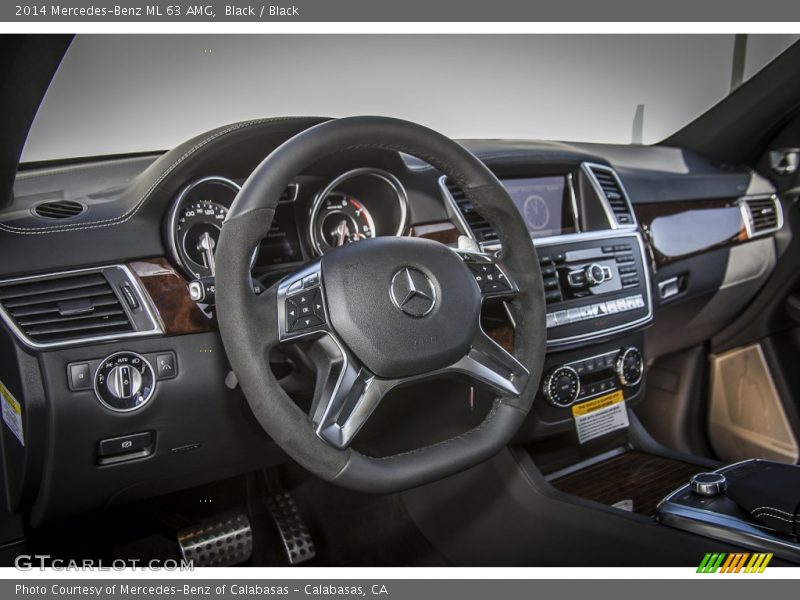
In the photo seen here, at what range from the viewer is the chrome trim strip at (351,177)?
1657 millimetres

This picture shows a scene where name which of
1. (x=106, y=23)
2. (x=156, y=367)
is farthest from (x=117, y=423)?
(x=106, y=23)

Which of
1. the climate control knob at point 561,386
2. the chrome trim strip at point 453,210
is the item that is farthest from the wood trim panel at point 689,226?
the chrome trim strip at point 453,210

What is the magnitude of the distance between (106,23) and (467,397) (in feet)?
3.63

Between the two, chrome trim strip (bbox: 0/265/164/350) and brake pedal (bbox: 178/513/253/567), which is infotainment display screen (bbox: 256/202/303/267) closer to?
chrome trim strip (bbox: 0/265/164/350)

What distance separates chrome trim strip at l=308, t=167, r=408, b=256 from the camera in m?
1.66

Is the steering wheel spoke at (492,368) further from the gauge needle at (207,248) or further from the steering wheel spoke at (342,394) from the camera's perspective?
the gauge needle at (207,248)

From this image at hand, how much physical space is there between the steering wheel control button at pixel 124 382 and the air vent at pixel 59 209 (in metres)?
0.31

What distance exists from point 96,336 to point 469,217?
0.88 m

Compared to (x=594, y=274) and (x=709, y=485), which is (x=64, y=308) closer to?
(x=594, y=274)

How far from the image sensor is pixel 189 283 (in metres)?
1.42

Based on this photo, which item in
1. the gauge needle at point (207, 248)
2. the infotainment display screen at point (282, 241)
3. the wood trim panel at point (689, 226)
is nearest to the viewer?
the gauge needle at point (207, 248)

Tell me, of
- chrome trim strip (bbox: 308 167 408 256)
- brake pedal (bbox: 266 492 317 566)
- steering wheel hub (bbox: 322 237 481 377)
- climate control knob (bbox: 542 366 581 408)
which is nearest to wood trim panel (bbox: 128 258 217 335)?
chrome trim strip (bbox: 308 167 408 256)

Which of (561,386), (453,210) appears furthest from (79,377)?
(561,386)

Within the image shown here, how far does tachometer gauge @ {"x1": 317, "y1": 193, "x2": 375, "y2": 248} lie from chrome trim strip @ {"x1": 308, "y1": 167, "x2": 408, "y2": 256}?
0.02m
